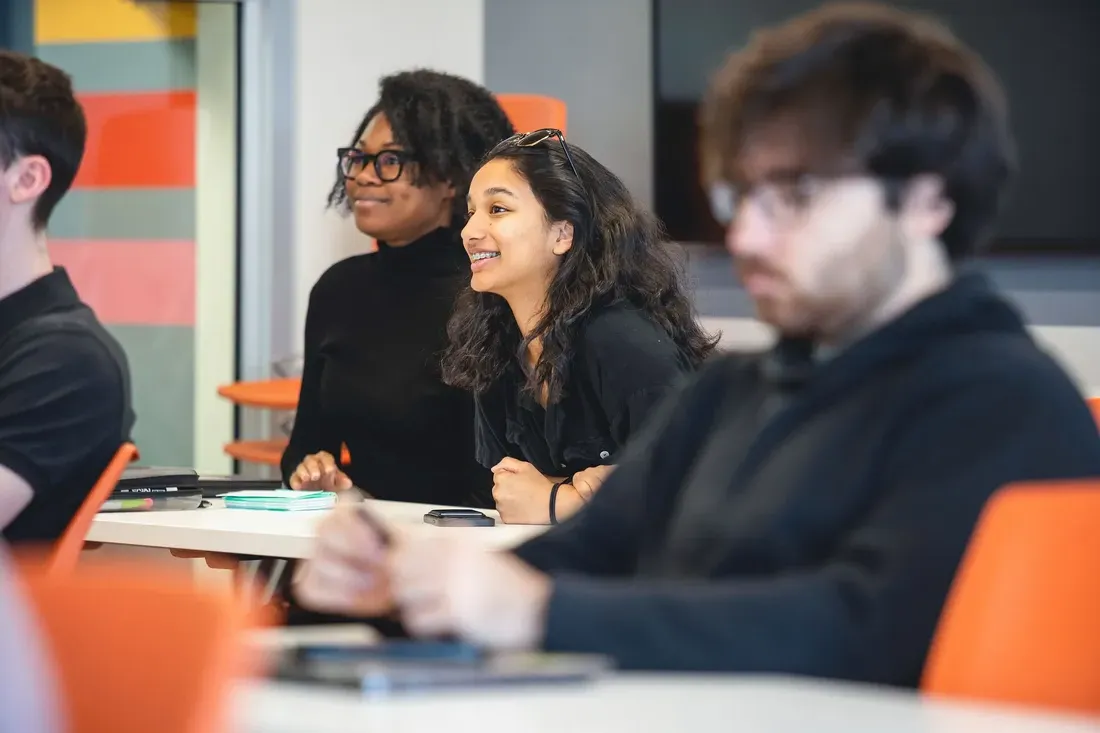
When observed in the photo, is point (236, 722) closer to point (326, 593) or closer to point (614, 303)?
point (326, 593)

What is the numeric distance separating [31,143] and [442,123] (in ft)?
4.47

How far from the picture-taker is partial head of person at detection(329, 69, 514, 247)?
3623 mm

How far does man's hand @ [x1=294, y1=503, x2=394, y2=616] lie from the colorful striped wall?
3965 mm

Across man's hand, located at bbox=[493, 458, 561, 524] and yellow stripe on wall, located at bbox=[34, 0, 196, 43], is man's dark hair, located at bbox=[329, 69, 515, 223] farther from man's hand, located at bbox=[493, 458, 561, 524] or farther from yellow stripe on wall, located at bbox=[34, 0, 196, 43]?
yellow stripe on wall, located at bbox=[34, 0, 196, 43]

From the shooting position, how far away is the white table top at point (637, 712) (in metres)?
1.09

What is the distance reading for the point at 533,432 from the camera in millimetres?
2971

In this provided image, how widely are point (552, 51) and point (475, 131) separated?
59.1 inches

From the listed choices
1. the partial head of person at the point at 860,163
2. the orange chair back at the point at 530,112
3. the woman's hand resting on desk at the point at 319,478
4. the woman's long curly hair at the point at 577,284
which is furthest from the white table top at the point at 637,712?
the orange chair back at the point at 530,112

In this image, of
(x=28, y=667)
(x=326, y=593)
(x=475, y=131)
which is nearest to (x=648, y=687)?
(x=326, y=593)

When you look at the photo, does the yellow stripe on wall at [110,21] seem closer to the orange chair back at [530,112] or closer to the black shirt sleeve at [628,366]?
the orange chair back at [530,112]

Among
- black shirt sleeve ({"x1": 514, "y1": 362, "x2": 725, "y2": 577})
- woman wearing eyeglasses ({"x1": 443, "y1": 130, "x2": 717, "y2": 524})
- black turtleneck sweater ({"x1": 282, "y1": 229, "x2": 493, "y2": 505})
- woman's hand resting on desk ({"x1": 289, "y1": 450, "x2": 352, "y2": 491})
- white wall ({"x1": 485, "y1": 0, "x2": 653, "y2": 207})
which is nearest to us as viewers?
black shirt sleeve ({"x1": 514, "y1": 362, "x2": 725, "y2": 577})

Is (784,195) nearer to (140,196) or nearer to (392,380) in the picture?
(392,380)

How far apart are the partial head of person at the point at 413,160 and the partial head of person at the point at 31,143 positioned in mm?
1161

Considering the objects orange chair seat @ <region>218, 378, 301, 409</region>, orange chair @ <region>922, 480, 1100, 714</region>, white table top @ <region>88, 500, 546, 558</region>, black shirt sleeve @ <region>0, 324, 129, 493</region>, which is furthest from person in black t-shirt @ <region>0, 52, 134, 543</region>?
orange chair seat @ <region>218, 378, 301, 409</region>
